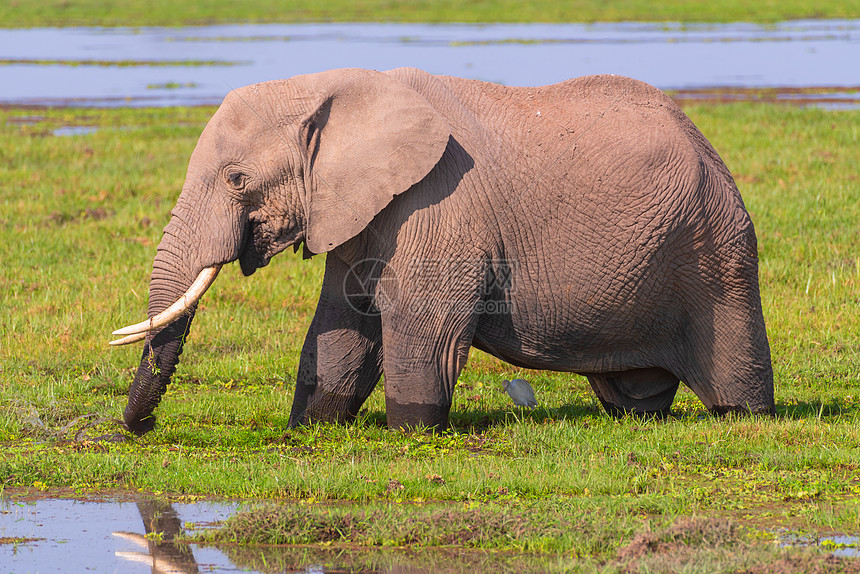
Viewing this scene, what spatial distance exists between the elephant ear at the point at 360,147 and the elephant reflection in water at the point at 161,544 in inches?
69.2

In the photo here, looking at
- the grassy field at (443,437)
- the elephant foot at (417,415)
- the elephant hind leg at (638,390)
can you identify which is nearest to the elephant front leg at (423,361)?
the elephant foot at (417,415)

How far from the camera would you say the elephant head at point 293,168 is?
6.68m

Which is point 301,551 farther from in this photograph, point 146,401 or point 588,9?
point 588,9

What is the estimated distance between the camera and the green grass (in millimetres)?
60281

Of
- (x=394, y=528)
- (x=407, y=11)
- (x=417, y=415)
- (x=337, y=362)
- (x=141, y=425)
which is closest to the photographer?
(x=394, y=528)

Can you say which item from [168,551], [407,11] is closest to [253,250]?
[168,551]

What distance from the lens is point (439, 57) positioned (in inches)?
1522

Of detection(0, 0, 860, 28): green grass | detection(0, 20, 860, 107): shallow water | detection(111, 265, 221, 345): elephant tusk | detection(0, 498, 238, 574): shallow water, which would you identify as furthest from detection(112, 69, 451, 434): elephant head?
detection(0, 0, 860, 28): green grass

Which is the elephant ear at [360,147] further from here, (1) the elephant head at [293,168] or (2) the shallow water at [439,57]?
(2) the shallow water at [439,57]

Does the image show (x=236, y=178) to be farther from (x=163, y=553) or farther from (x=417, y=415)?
(x=163, y=553)

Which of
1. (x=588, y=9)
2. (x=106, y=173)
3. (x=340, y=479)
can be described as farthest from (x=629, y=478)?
(x=588, y=9)

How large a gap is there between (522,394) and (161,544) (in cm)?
333

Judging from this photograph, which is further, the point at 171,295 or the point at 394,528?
the point at 171,295

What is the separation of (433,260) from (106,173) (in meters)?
10.6
